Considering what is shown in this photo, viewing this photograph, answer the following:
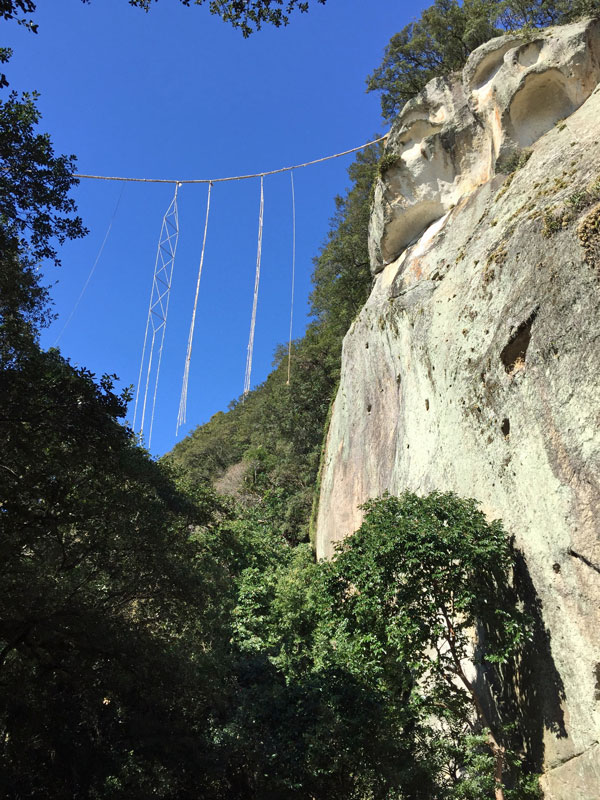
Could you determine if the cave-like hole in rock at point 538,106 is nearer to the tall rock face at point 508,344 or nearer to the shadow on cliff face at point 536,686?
the tall rock face at point 508,344

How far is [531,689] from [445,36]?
2114 centimetres

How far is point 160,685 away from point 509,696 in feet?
16.6

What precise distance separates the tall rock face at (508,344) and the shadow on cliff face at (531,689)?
0.03 metres

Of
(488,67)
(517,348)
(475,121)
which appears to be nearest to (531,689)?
(517,348)

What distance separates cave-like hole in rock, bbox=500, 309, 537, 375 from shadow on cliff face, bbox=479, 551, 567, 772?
9.48 ft

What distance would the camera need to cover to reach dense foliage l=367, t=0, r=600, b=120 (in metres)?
18.7

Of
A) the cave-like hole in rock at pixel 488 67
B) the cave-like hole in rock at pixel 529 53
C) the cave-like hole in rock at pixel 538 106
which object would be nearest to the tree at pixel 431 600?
the cave-like hole in rock at pixel 538 106

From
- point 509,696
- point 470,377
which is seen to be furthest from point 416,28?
point 509,696

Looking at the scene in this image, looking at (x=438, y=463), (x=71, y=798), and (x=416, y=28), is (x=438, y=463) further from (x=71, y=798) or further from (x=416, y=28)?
(x=416, y=28)

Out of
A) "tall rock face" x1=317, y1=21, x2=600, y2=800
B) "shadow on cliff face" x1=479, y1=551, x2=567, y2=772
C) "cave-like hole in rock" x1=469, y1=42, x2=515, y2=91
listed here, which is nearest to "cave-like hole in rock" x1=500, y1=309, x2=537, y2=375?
"tall rock face" x1=317, y1=21, x2=600, y2=800

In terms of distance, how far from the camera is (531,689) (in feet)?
24.1

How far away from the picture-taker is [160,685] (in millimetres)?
8172

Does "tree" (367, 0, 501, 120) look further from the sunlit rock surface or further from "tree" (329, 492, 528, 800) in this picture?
"tree" (329, 492, 528, 800)

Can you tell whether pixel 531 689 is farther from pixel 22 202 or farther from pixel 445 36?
pixel 445 36
